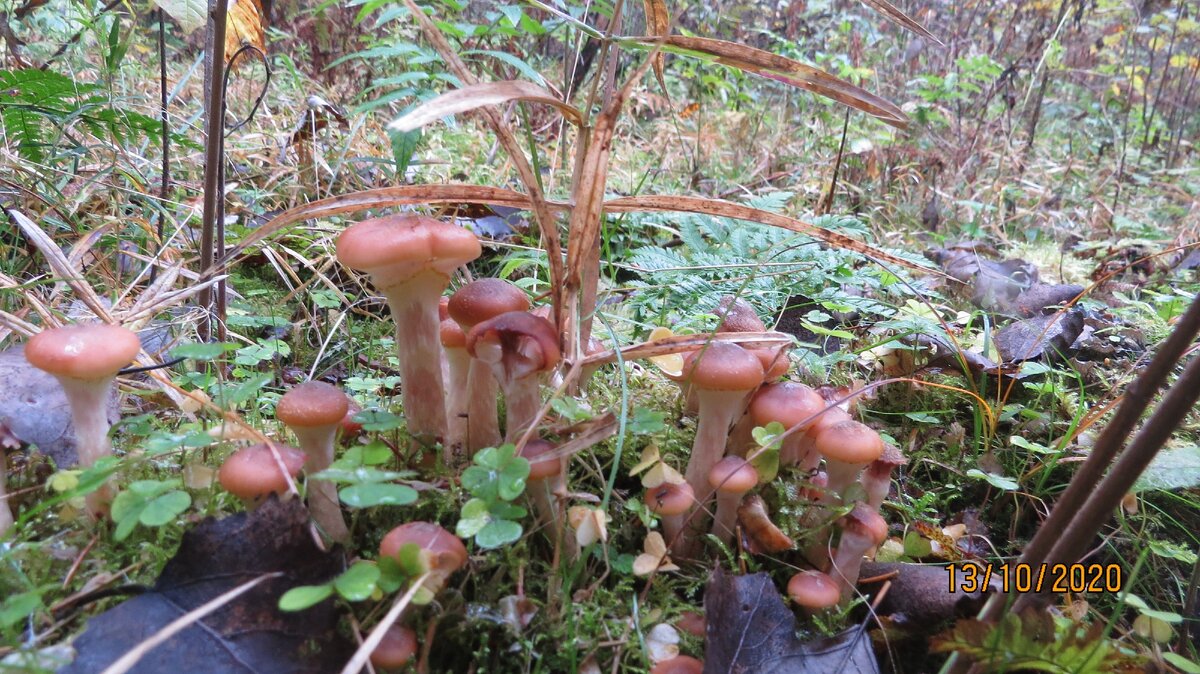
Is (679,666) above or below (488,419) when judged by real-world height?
below

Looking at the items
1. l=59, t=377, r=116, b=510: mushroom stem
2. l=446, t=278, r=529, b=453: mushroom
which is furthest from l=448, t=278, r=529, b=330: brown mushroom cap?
l=59, t=377, r=116, b=510: mushroom stem

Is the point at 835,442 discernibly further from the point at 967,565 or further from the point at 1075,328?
the point at 1075,328

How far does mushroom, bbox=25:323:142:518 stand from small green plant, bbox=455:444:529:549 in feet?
2.42

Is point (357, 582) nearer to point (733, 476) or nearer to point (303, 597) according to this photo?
point (303, 597)

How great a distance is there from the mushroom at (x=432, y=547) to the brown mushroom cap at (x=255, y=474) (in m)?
0.24

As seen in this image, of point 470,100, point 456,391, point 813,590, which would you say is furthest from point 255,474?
point 813,590

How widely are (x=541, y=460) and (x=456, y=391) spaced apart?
0.58 meters

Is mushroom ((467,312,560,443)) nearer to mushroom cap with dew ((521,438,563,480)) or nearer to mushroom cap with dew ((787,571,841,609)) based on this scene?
mushroom cap with dew ((521,438,563,480))

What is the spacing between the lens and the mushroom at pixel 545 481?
1.48 metres

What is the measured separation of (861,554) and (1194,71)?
31.9 feet

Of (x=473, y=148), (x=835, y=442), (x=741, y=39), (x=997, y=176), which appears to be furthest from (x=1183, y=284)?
(x=741, y=39)

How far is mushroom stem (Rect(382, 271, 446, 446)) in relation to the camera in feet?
5.48

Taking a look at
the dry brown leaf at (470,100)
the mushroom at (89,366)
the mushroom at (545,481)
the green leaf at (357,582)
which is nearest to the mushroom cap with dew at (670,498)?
the mushroom at (545,481)

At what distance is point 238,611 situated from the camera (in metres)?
1.25
